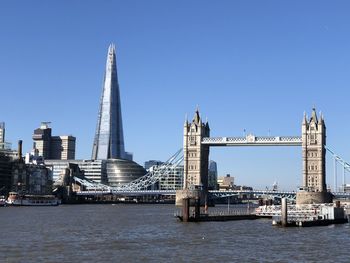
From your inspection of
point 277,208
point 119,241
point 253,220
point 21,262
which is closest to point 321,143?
point 277,208

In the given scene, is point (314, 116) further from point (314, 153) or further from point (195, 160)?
point (195, 160)

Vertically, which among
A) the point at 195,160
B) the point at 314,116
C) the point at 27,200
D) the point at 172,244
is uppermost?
the point at 314,116

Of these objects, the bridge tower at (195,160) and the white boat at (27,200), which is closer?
the white boat at (27,200)

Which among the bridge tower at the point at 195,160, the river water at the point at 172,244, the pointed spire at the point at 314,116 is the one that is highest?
the pointed spire at the point at 314,116

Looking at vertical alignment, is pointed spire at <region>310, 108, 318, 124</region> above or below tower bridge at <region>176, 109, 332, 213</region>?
above

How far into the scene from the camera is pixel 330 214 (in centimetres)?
8875

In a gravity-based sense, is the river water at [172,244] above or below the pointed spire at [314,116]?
below

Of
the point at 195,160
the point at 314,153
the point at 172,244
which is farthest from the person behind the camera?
the point at 195,160

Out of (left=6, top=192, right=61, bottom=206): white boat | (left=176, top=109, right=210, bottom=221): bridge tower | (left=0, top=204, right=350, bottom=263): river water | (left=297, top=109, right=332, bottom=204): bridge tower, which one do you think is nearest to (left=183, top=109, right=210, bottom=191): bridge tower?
(left=176, top=109, right=210, bottom=221): bridge tower

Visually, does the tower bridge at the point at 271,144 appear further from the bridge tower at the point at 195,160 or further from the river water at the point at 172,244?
the river water at the point at 172,244

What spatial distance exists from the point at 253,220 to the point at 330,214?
490 inches

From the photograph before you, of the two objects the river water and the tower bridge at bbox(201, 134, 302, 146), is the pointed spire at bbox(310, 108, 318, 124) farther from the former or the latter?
the river water

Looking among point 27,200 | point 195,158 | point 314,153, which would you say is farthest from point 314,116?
point 27,200

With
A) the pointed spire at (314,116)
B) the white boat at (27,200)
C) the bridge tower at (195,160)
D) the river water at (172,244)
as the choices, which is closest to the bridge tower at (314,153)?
the pointed spire at (314,116)
